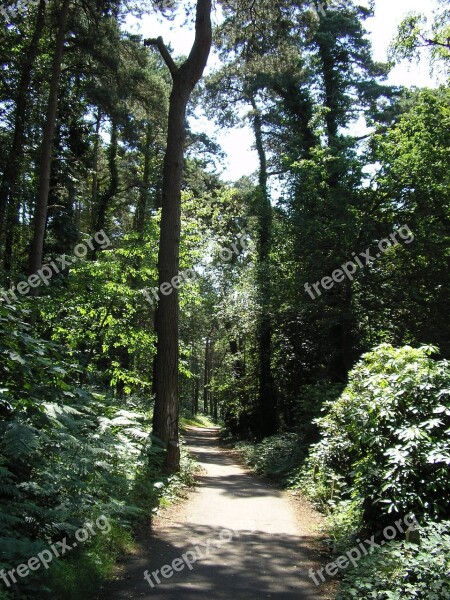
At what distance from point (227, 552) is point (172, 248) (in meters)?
6.22

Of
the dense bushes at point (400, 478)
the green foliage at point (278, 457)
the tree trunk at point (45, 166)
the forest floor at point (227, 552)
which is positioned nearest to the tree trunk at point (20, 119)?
the tree trunk at point (45, 166)

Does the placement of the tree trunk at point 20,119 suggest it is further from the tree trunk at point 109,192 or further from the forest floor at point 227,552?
the forest floor at point 227,552

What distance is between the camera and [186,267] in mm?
15023

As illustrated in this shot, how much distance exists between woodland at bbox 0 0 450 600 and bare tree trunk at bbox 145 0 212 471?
0.05 meters

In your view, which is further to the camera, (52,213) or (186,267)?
(52,213)

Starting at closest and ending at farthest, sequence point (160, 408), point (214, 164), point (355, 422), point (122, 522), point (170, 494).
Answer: point (122, 522), point (355, 422), point (170, 494), point (160, 408), point (214, 164)

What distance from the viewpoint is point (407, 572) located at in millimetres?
4184

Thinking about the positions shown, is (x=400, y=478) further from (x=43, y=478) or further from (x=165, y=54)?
(x=165, y=54)

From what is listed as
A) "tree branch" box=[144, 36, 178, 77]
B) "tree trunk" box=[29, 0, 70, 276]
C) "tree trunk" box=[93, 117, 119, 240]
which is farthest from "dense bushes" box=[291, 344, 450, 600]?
"tree trunk" box=[93, 117, 119, 240]

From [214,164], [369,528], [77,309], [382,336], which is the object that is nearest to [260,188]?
[214,164]

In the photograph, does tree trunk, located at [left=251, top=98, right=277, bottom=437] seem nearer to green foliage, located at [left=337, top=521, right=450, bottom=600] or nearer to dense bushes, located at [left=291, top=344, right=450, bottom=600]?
dense bushes, located at [left=291, top=344, right=450, bottom=600]

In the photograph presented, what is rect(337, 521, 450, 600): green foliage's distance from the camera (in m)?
3.92

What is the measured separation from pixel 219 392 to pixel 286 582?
2208 cm

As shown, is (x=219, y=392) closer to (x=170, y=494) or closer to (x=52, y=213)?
(x=52, y=213)
